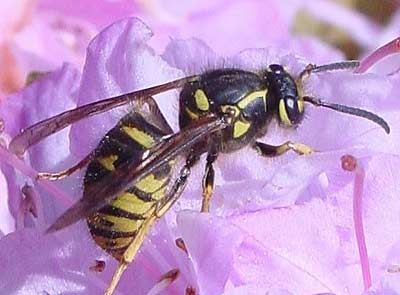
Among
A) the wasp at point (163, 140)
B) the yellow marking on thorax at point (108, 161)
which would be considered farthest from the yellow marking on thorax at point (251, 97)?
the yellow marking on thorax at point (108, 161)

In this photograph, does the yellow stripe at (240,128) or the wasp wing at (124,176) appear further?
the yellow stripe at (240,128)

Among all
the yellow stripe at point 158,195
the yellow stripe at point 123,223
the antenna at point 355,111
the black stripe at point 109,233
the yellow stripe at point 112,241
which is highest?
the antenna at point 355,111

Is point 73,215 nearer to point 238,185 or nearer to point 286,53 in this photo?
point 238,185

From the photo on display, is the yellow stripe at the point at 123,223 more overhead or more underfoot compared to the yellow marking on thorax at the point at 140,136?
more underfoot

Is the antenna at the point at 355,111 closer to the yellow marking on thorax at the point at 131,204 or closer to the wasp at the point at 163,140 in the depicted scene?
the wasp at the point at 163,140

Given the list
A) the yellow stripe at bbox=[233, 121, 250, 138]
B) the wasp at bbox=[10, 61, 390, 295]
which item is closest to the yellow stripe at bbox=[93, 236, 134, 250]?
the wasp at bbox=[10, 61, 390, 295]

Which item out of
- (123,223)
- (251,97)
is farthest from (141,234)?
(251,97)

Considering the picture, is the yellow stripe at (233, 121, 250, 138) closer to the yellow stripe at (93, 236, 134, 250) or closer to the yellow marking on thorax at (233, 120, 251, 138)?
the yellow marking on thorax at (233, 120, 251, 138)

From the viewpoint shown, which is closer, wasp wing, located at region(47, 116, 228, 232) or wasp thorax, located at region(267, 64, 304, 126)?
wasp wing, located at region(47, 116, 228, 232)
